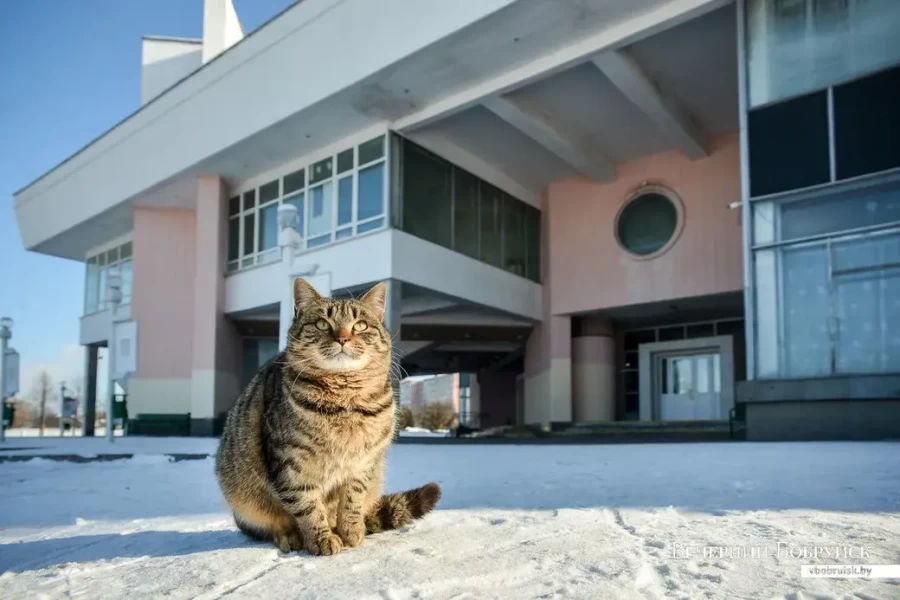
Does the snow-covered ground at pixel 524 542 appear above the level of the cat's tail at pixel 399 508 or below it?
below

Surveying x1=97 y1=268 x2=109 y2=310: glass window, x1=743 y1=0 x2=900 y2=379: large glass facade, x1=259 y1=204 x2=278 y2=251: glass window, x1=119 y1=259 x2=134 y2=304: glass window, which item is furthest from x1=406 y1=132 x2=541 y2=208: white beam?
x1=97 y1=268 x2=109 y2=310: glass window

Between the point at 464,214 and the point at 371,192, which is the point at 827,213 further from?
the point at 371,192

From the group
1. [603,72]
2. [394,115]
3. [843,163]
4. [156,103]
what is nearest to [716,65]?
[603,72]

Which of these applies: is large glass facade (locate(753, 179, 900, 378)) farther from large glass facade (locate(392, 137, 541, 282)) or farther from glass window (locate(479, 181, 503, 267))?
glass window (locate(479, 181, 503, 267))

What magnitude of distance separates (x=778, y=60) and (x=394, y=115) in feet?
29.4

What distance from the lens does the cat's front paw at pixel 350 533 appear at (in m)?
3.29

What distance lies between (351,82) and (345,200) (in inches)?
154

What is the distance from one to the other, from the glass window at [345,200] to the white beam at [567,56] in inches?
82.2

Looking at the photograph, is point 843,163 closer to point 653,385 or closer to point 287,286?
point 287,286

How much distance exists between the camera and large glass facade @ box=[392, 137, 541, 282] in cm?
1909

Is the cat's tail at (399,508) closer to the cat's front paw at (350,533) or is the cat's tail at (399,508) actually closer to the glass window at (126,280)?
the cat's front paw at (350,533)


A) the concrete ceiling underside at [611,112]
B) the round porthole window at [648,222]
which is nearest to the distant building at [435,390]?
the round porthole window at [648,222]

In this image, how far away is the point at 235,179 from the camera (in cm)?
2272

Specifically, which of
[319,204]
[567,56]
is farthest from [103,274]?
[567,56]
